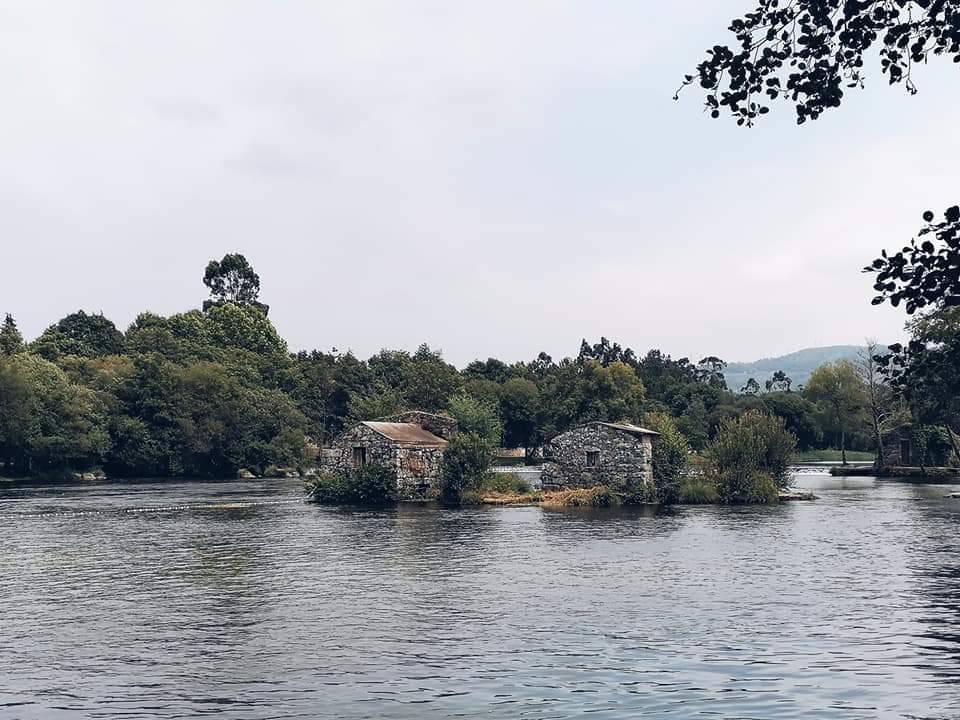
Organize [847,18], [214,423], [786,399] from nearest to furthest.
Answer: [847,18] → [214,423] → [786,399]

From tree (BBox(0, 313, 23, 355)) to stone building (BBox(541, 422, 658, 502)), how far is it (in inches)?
3188

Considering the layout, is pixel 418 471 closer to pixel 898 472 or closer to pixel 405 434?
pixel 405 434

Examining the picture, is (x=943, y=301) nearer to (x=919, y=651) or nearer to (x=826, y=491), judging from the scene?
(x=919, y=651)

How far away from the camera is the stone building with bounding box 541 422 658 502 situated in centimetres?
5997

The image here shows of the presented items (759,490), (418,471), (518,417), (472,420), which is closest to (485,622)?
(418,471)

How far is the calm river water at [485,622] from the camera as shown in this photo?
1717 cm

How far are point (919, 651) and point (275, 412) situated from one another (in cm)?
10456

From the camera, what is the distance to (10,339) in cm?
12700

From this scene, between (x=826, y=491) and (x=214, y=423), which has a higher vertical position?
(x=214, y=423)

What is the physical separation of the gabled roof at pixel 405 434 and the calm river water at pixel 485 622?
15.4 m

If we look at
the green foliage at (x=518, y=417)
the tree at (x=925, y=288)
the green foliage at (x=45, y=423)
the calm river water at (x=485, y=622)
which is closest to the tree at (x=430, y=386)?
the green foliage at (x=518, y=417)

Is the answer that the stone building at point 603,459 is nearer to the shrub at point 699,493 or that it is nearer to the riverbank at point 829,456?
the shrub at point 699,493

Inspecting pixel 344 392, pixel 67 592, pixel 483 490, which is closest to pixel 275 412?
Answer: pixel 344 392

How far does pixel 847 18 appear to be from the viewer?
13.1 m
